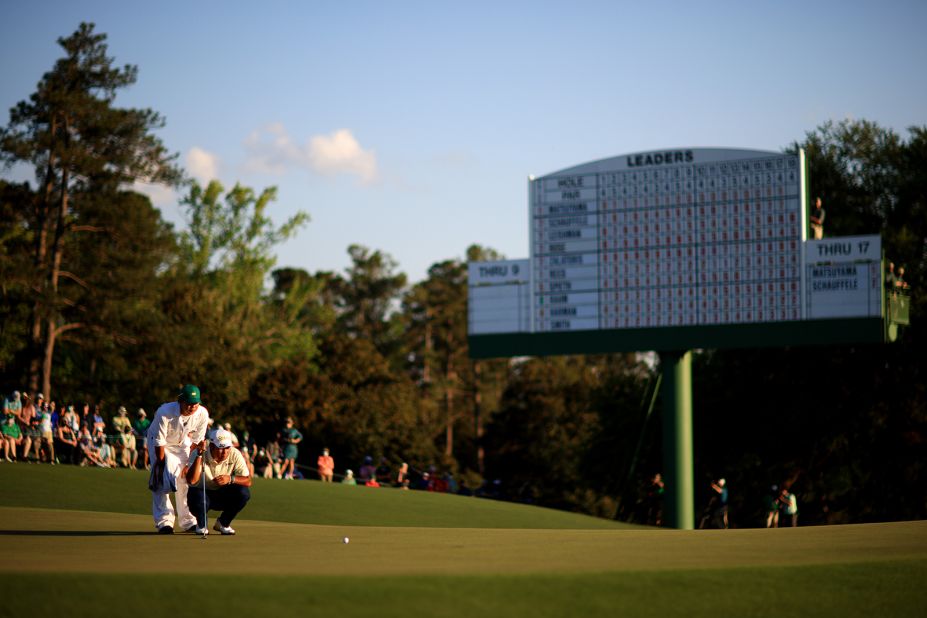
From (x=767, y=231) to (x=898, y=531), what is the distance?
17.6 m

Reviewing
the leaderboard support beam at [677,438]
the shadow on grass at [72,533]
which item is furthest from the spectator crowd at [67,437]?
the shadow on grass at [72,533]

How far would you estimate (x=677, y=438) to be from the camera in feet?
112

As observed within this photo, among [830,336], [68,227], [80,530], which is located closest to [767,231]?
[830,336]

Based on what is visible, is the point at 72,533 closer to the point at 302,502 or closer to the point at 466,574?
the point at 466,574

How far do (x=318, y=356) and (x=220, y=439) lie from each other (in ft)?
197

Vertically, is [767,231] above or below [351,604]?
above

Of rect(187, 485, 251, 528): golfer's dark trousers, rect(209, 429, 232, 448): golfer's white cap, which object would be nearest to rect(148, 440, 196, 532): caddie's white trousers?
rect(187, 485, 251, 528): golfer's dark trousers

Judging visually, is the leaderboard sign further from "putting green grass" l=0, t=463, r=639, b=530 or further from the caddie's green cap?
the caddie's green cap

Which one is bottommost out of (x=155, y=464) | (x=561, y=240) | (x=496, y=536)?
(x=496, y=536)

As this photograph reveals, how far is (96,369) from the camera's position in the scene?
62844 mm

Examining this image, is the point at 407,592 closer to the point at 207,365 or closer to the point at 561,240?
the point at 561,240

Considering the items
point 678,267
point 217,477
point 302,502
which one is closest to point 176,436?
point 217,477

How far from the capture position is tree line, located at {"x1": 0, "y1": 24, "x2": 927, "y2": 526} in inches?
1767

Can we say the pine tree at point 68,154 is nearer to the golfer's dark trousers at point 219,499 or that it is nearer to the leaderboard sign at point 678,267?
the leaderboard sign at point 678,267
